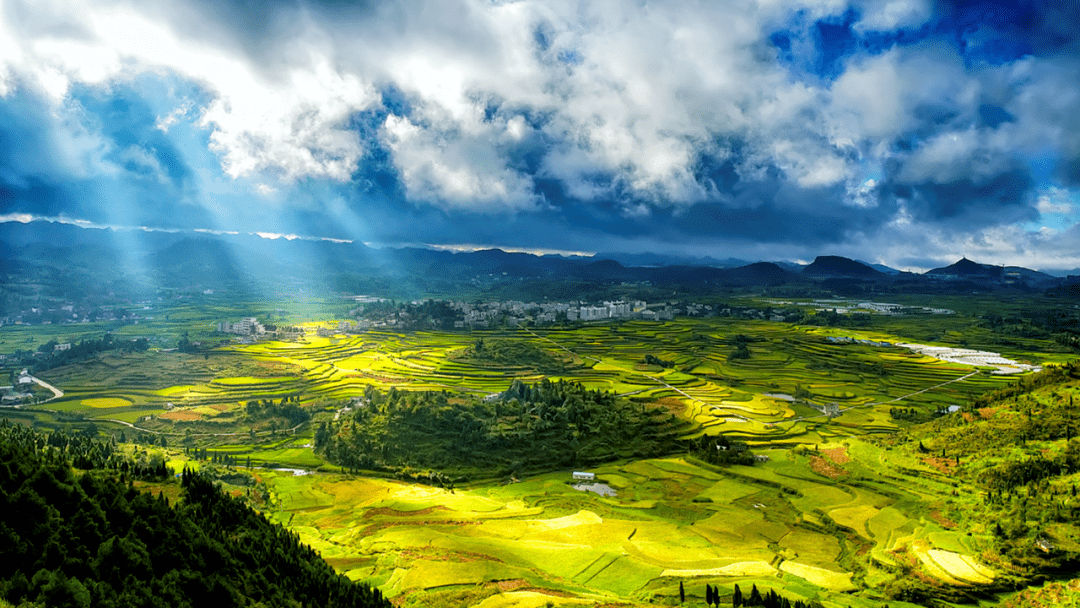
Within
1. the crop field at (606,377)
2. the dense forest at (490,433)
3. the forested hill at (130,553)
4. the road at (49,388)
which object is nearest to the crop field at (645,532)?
the dense forest at (490,433)

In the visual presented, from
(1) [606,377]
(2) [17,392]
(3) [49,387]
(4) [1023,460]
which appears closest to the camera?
(4) [1023,460]

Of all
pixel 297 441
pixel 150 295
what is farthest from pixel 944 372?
pixel 150 295

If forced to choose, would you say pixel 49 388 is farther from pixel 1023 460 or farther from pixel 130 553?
pixel 1023 460

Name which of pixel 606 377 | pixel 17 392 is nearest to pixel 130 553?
pixel 606 377

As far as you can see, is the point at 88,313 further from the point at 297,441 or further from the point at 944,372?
the point at 944,372

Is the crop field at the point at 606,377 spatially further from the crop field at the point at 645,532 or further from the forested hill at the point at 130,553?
the forested hill at the point at 130,553

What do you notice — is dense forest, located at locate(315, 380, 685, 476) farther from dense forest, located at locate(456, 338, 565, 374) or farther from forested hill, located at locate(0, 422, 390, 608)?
dense forest, located at locate(456, 338, 565, 374)
